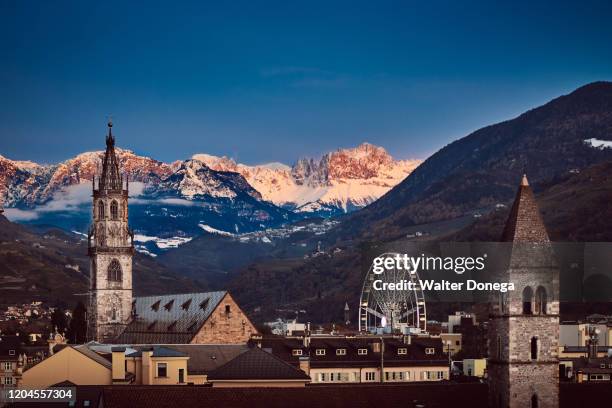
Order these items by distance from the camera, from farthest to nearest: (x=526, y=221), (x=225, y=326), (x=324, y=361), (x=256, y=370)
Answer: (x=225, y=326) → (x=324, y=361) → (x=256, y=370) → (x=526, y=221)

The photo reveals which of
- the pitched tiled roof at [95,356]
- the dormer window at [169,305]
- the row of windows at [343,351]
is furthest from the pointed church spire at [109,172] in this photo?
the pitched tiled roof at [95,356]

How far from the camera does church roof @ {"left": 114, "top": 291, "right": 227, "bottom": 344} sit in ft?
538

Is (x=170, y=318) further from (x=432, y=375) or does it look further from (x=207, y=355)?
(x=207, y=355)

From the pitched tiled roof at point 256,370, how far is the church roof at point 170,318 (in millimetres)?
58371

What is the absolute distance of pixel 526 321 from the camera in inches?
3430

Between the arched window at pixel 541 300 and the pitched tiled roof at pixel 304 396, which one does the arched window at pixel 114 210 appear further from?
the arched window at pixel 541 300

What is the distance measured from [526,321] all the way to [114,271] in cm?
11496

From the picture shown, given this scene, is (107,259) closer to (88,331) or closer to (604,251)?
(88,331)

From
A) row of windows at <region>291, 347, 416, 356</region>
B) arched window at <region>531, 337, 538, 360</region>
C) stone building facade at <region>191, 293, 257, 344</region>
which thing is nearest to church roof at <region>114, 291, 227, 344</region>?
stone building facade at <region>191, 293, 257, 344</region>

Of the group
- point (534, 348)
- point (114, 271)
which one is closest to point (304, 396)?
point (534, 348)

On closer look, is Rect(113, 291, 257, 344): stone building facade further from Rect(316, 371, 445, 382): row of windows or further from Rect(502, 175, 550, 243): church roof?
Rect(502, 175, 550, 243): church roof

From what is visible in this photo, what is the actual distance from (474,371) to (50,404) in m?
68.4

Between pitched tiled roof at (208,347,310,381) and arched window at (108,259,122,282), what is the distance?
95.2 metres

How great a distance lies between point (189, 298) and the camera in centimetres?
17475
